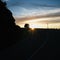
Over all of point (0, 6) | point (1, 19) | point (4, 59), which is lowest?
point (4, 59)

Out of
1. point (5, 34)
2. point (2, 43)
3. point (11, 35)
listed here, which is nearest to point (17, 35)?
point (11, 35)

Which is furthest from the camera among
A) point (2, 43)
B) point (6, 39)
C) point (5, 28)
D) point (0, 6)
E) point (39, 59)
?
point (0, 6)

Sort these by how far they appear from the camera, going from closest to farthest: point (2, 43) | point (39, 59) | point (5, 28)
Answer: point (39, 59)
point (2, 43)
point (5, 28)

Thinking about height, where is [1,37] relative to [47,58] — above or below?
above

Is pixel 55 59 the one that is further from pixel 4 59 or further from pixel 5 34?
pixel 5 34

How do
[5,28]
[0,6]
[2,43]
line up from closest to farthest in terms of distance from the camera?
[2,43] < [5,28] < [0,6]

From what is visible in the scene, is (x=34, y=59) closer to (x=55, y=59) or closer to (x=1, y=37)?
(x=55, y=59)

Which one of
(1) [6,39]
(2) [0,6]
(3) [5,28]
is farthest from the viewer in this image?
(2) [0,6]

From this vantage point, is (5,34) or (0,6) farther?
(0,6)

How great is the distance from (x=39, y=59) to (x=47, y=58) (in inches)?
35.8

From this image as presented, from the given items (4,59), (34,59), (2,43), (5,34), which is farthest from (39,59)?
(5,34)

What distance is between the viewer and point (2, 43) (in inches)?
1162

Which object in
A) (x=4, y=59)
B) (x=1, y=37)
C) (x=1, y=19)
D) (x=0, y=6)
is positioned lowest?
(x=4, y=59)

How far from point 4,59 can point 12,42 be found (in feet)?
51.4
